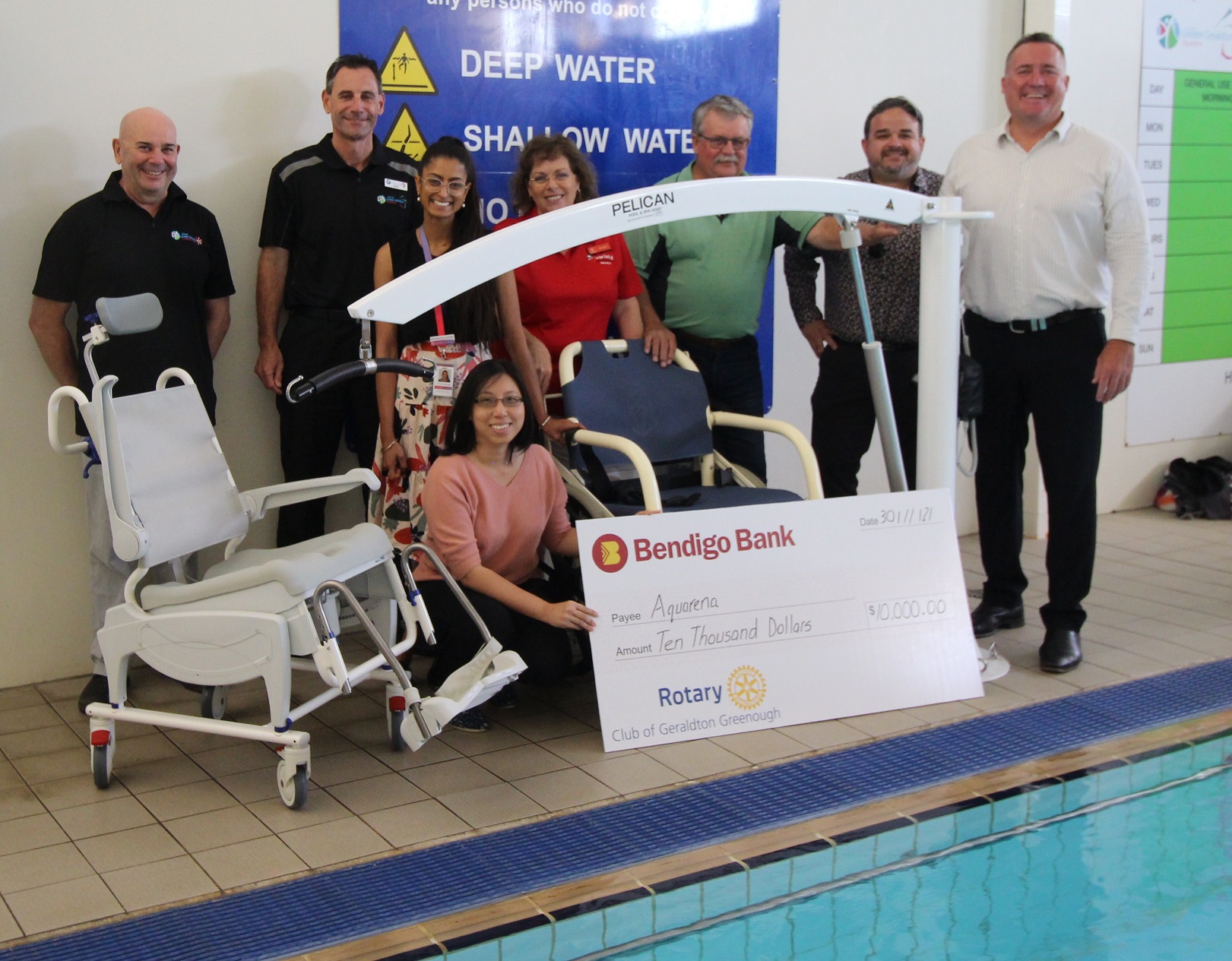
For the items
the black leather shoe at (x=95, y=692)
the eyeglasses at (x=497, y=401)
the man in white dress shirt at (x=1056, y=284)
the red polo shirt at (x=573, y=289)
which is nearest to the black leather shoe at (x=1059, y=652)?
the man in white dress shirt at (x=1056, y=284)

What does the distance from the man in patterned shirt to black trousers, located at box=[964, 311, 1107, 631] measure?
0.24 metres

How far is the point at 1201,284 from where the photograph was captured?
6.27 m

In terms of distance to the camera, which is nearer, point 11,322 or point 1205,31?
point 11,322

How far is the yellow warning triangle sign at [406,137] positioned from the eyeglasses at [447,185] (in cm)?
60

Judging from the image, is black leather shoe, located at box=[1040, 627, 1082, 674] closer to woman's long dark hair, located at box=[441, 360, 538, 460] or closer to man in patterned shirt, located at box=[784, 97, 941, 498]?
man in patterned shirt, located at box=[784, 97, 941, 498]

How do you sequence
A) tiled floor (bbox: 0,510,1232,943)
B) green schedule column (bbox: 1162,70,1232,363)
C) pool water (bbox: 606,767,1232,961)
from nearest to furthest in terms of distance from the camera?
pool water (bbox: 606,767,1232,961), tiled floor (bbox: 0,510,1232,943), green schedule column (bbox: 1162,70,1232,363)

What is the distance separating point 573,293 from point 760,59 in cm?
149

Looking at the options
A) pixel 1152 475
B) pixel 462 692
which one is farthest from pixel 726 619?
pixel 1152 475

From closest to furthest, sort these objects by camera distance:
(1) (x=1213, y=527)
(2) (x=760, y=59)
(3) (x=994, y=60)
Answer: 1. (2) (x=760, y=59)
2. (3) (x=994, y=60)
3. (1) (x=1213, y=527)

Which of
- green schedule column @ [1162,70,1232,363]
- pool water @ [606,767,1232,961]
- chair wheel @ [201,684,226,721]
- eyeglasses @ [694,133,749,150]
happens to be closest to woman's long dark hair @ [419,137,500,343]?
eyeglasses @ [694,133,749,150]

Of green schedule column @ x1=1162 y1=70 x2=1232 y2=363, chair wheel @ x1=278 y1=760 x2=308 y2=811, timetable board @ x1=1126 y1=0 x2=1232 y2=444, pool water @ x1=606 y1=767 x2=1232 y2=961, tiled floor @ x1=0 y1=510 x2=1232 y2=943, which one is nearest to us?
pool water @ x1=606 y1=767 x2=1232 y2=961

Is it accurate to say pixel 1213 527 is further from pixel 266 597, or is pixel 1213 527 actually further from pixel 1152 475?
pixel 266 597

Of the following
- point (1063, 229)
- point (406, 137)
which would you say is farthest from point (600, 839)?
point (406, 137)

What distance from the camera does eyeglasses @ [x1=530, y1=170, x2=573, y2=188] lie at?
3.97 metres
